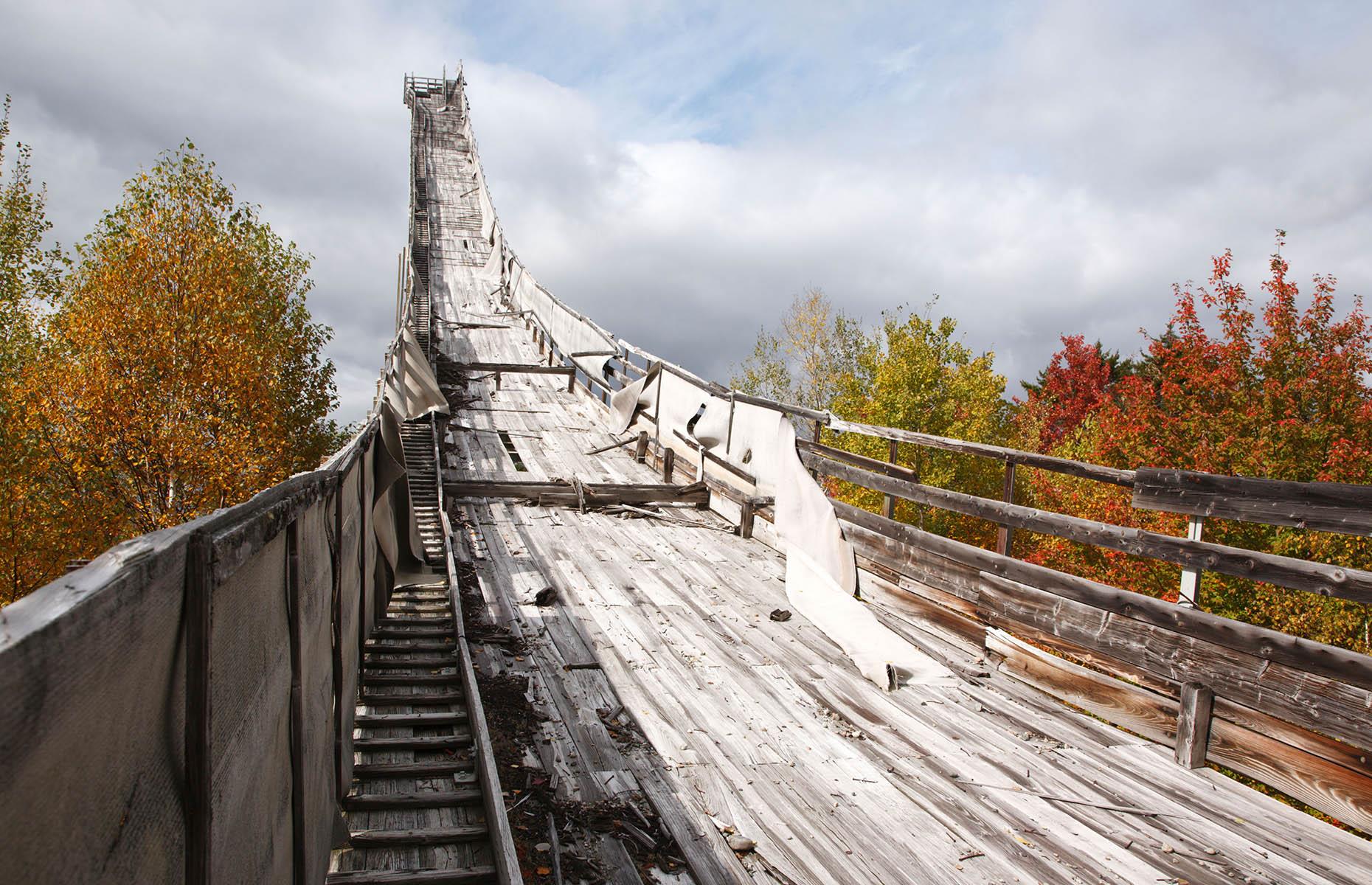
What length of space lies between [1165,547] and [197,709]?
15.5 feet

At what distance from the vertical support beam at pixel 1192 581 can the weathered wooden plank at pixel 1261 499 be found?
9cm

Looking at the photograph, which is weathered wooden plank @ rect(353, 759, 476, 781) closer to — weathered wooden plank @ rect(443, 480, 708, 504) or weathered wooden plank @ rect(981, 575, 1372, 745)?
weathered wooden plank @ rect(981, 575, 1372, 745)

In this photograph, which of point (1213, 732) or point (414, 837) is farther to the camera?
point (1213, 732)

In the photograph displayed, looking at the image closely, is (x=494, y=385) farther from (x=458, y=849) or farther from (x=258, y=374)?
(x=458, y=849)

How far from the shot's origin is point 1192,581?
15.0ft

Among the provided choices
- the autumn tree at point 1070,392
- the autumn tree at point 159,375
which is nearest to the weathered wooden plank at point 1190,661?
the autumn tree at point 159,375

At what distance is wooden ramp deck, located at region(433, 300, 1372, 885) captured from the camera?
3.54 meters

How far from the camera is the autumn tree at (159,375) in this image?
21.5m

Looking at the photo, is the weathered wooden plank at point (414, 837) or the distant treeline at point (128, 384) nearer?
the weathered wooden plank at point (414, 837)

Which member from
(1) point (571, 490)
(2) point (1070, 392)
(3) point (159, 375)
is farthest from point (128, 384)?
(2) point (1070, 392)

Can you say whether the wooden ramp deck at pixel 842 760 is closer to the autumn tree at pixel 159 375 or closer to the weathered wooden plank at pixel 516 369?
the weathered wooden plank at pixel 516 369

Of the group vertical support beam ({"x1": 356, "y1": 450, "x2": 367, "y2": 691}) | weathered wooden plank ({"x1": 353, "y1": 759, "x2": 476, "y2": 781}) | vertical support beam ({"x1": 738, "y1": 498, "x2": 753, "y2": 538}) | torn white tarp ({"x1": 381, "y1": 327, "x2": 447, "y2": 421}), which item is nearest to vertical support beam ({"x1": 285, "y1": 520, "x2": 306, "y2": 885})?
weathered wooden plank ({"x1": 353, "y1": 759, "x2": 476, "y2": 781})

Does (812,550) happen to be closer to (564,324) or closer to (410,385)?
(410,385)

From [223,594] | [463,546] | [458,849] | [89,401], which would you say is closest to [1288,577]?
[458,849]
